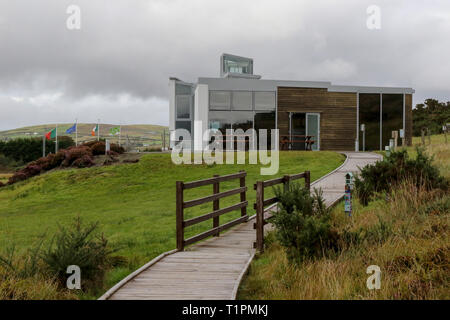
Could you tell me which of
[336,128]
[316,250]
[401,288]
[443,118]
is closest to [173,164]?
[336,128]

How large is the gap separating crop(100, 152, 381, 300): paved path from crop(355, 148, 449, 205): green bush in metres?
3.51

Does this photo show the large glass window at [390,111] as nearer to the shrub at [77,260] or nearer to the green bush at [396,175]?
the green bush at [396,175]

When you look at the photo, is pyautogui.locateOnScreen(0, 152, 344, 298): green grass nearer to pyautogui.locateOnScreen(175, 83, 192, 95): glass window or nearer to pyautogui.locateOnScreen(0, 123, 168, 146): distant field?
pyautogui.locateOnScreen(175, 83, 192, 95): glass window

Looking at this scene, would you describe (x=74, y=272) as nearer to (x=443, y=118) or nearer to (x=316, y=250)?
(x=316, y=250)

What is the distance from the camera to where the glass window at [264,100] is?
3253 cm

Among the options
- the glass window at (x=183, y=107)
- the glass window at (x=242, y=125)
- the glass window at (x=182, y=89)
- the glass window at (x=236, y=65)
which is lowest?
the glass window at (x=242, y=125)

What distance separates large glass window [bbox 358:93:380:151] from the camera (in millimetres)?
33688

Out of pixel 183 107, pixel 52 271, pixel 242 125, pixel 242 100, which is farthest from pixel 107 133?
pixel 52 271

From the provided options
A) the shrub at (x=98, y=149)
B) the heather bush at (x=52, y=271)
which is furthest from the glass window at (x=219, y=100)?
the heather bush at (x=52, y=271)

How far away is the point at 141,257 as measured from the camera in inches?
336

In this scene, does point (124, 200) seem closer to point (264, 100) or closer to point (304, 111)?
point (264, 100)

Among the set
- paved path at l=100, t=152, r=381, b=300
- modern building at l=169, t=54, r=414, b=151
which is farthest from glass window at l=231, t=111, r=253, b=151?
paved path at l=100, t=152, r=381, b=300

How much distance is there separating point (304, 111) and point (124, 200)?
17841mm
